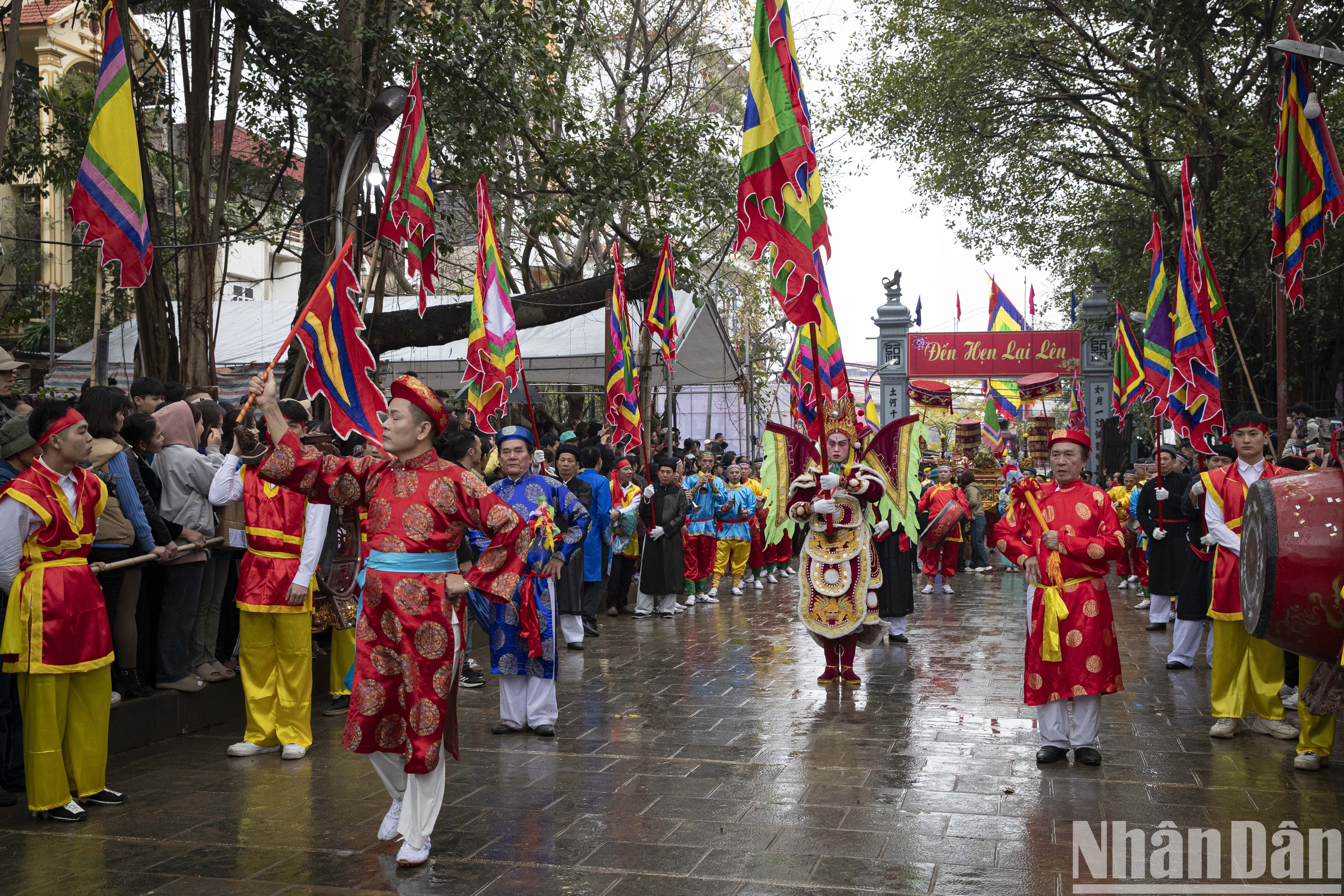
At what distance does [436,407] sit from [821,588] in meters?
4.44

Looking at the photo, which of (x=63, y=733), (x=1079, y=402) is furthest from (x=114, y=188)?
(x=1079, y=402)

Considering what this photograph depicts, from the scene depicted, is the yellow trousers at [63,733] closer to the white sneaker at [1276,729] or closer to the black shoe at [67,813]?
the black shoe at [67,813]

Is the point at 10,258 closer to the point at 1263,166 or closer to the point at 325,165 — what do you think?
the point at 325,165

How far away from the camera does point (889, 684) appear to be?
827 cm

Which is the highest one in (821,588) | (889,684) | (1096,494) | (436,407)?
(436,407)

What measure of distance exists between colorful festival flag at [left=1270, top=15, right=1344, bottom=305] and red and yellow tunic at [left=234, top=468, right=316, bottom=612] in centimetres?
717

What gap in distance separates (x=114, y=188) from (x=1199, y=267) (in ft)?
28.8

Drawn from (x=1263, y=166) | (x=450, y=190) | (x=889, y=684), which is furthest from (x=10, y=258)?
(x=1263, y=166)

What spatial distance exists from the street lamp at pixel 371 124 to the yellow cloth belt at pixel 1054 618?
6.62 meters

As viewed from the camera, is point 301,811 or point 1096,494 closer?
point 301,811

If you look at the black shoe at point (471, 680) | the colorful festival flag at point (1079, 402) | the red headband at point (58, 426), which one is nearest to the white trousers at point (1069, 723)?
the black shoe at point (471, 680)

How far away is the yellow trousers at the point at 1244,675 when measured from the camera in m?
6.44

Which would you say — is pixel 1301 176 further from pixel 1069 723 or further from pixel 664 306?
pixel 664 306

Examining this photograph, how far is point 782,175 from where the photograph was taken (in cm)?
773
